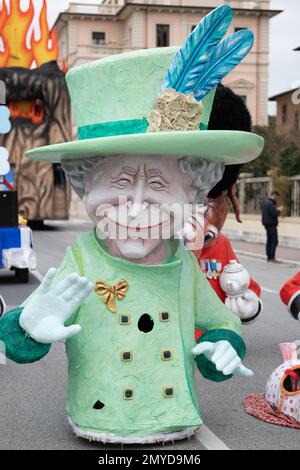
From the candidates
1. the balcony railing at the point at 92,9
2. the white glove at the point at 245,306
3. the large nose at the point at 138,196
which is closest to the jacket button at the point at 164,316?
the large nose at the point at 138,196

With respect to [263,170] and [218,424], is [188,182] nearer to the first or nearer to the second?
[218,424]

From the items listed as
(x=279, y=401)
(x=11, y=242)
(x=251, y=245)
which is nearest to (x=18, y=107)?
(x=251, y=245)

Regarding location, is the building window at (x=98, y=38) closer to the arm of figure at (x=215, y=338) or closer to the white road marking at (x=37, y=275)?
the white road marking at (x=37, y=275)

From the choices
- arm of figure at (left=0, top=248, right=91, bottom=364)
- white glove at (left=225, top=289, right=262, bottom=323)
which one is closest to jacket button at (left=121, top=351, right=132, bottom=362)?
arm of figure at (left=0, top=248, right=91, bottom=364)

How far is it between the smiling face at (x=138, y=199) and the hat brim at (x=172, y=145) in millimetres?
102

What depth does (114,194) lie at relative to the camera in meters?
3.64

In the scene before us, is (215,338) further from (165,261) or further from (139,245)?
(139,245)

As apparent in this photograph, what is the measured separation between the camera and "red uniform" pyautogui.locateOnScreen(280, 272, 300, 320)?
4690 mm

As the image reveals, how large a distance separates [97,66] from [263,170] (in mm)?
29713

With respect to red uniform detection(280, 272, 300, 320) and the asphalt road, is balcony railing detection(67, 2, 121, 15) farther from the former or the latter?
red uniform detection(280, 272, 300, 320)

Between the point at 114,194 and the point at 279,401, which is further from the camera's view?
the point at 279,401

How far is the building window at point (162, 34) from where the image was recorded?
157 feet

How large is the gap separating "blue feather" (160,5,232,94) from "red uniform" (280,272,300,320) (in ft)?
5.79
